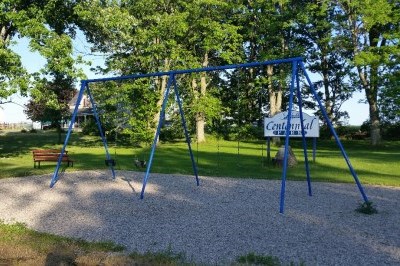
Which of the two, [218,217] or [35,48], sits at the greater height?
[35,48]

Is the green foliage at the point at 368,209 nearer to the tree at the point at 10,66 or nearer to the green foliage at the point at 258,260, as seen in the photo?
the green foliage at the point at 258,260

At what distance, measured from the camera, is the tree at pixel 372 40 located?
31188mm

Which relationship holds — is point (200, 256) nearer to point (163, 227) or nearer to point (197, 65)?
point (163, 227)

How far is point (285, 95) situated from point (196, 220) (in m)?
37.0

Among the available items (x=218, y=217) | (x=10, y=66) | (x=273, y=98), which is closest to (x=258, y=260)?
(x=218, y=217)

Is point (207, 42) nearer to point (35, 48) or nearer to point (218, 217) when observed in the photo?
point (35, 48)

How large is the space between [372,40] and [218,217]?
31083 millimetres

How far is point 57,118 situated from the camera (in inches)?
1481

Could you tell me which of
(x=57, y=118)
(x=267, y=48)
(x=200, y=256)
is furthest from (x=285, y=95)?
(x=200, y=256)

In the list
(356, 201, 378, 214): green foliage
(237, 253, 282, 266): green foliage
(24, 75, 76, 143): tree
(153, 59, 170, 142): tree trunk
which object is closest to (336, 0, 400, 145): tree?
(153, 59, 170, 142): tree trunk

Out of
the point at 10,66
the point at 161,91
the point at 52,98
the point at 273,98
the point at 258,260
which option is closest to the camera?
the point at 258,260

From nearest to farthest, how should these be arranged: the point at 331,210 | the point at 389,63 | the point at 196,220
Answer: the point at 196,220 → the point at 331,210 → the point at 389,63

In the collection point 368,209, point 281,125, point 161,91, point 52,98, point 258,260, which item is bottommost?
point 258,260

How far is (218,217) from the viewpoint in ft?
28.3
